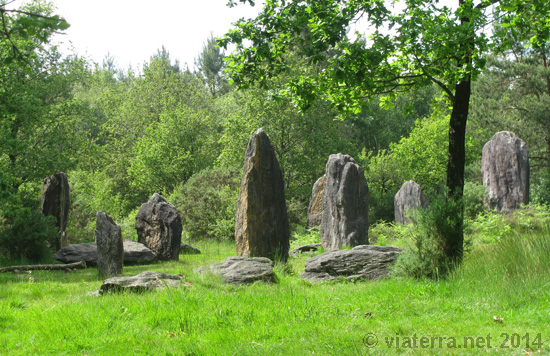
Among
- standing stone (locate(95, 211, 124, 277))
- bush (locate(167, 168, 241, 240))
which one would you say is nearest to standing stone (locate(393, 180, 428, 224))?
bush (locate(167, 168, 241, 240))

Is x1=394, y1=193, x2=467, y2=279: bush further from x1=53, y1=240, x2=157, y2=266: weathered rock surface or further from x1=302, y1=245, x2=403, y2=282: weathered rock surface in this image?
x1=53, y1=240, x2=157, y2=266: weathered rock surface

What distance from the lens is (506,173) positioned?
20.2 meters

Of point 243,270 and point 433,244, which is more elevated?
point 433,244

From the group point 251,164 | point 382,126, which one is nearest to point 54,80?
point 251,164

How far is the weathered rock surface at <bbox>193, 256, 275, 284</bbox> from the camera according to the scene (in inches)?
342

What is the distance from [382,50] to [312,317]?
15.4 feet

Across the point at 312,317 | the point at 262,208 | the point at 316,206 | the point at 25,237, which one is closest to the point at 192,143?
the point at 316,206

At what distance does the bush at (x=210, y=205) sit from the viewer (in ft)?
70.3

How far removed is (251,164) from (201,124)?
1848cm

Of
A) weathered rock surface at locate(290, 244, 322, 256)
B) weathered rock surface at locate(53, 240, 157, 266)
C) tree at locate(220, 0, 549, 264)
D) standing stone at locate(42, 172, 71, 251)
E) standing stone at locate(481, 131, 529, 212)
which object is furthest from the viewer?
standing stone at locate(481, 131, 529, 212)

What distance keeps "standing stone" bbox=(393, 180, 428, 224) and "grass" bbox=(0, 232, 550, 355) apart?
44.1 feet

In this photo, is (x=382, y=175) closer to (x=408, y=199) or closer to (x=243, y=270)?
(x=408, y=199)

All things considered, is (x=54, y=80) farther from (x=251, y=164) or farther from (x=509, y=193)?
(x=509, y=193)

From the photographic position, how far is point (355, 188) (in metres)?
15.3
